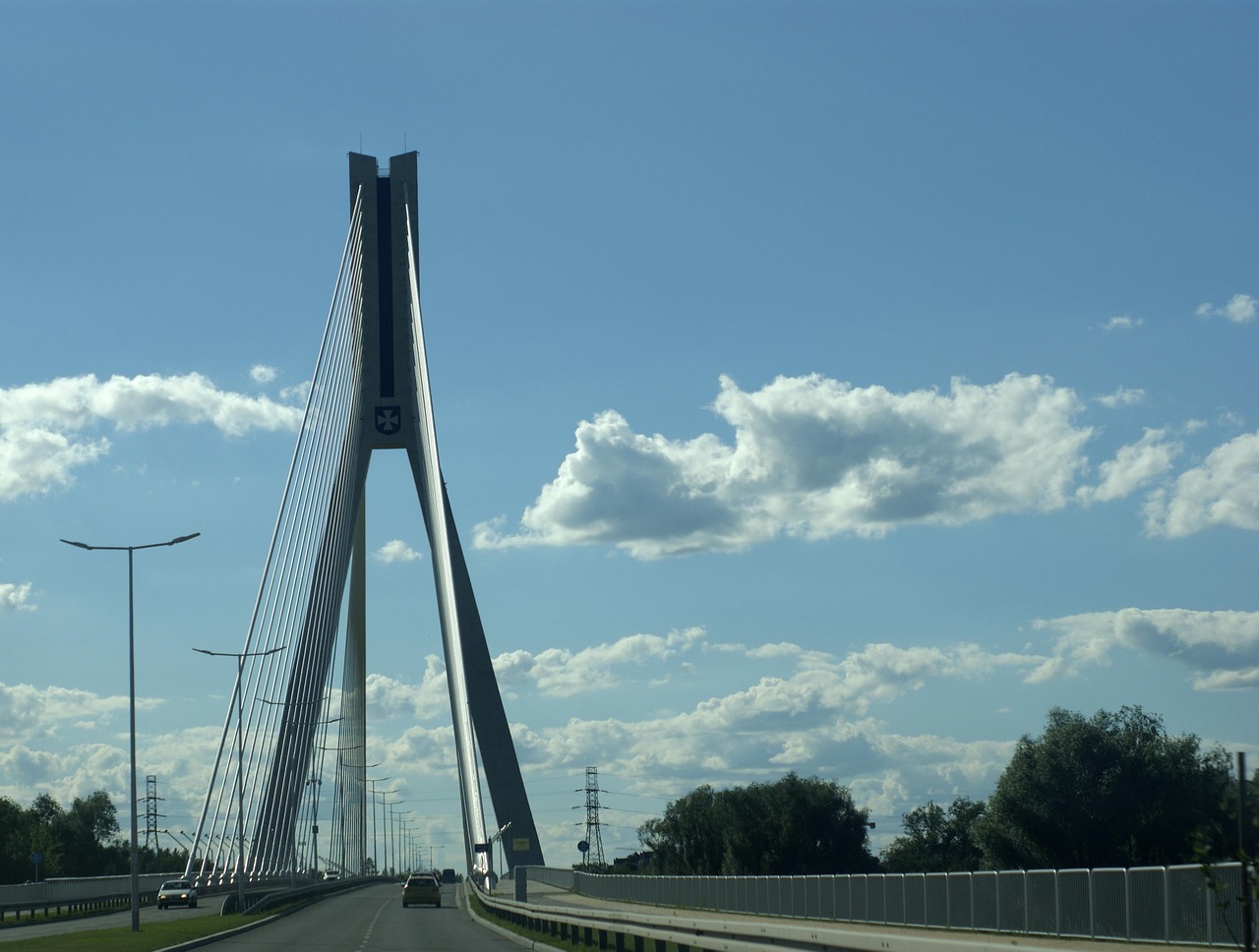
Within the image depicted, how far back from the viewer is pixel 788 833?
234ft

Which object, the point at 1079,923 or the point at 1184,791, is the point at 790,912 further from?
the point at 1184,791

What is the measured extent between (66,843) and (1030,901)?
112774 mm

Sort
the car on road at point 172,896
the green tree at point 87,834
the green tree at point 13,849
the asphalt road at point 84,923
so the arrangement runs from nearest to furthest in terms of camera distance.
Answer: the asphalt road at point 84,923 < the car on road at point 172,896 < the green tree at point 13,849 < the green tree at point 87,834

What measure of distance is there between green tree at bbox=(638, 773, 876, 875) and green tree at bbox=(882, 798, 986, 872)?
13.5 m

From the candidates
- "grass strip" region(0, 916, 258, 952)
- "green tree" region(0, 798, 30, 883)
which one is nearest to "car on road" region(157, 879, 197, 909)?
"grass strip" region(0, 916, 258, 952)

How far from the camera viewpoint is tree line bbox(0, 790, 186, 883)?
328 feet

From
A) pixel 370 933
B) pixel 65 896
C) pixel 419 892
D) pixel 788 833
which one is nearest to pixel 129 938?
pixel 370 933

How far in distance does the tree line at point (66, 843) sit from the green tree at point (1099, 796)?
6176 centimetres

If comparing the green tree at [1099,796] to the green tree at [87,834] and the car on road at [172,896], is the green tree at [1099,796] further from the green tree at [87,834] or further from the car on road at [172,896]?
the green tree at [87,834]

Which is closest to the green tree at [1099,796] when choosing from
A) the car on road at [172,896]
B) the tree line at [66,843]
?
the car on road at [172,896]

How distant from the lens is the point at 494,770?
54562 millimetres

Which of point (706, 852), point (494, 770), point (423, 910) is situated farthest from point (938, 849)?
point (423, 910)

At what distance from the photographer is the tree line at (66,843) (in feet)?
328

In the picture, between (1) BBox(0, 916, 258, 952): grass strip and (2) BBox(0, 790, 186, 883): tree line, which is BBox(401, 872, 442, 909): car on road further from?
(2) BBox(0, 790, 186, 883): tree line
